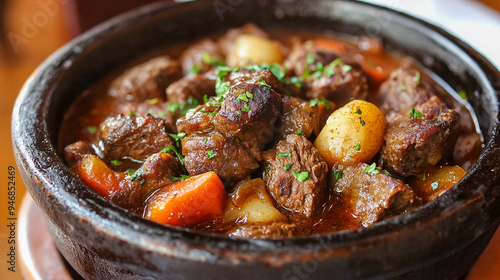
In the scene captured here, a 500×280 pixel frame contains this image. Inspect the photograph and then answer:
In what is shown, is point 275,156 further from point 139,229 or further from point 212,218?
point 139,229

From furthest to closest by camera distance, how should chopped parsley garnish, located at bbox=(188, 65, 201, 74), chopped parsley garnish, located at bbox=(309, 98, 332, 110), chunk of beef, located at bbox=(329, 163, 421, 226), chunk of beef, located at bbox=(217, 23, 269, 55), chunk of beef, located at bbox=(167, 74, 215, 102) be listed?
chunk of beef, located at bbox=(217, 23, 269, 55)
chopped parsley garnish, located at bbox=(188, 65, 201, 74)
chunk of beef, located at bbox=(167, 74, 215, 102)
chopped parsley garnish, located at bbox=(309, 98, 332, 110)
chunk of beef, located at bbox=(329, 163, 421, 226)

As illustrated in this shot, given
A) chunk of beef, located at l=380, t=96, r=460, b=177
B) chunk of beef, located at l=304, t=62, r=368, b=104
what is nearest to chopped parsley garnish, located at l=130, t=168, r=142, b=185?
chunk of beef, located at l=304, t=62, r=368, b=104

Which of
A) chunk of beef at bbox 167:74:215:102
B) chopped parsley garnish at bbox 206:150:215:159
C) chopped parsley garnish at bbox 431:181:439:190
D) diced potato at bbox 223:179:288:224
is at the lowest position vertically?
diced potato at bbox 223:179:288:224

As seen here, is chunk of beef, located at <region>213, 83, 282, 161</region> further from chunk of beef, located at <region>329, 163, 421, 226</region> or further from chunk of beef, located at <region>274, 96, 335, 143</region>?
chunk of beef, located at <region>329, 163, 421, 226</region>

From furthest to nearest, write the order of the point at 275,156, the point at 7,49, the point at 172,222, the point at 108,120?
the point at 7,49 < the point at 108,120 < the point at 275,156 < the point at 172,222

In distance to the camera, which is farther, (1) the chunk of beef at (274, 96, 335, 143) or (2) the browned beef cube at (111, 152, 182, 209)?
(1) the chunk of beef at (274, 96, 335, 143)

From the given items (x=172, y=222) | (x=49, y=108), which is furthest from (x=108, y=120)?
(x=172, y=222)
